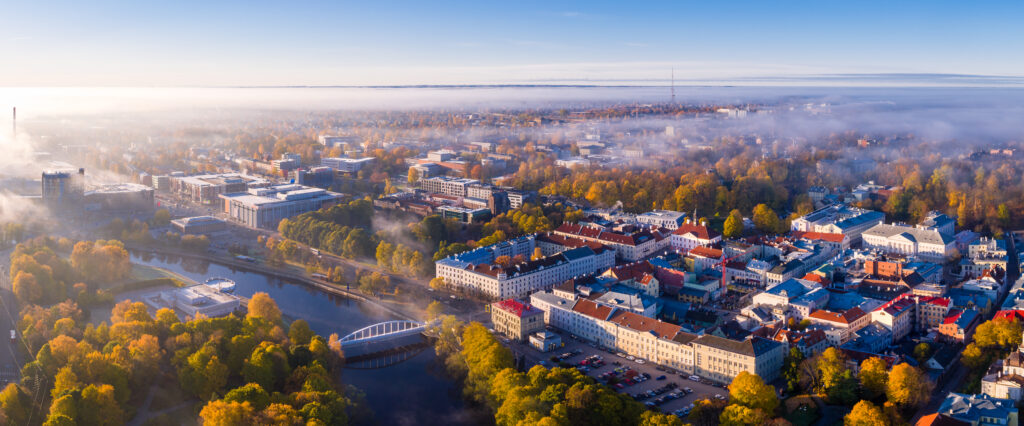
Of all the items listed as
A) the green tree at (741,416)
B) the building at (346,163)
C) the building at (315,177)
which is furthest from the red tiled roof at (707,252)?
the building at (346,163)

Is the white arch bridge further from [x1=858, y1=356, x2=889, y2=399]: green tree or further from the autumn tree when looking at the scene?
[x1=858, y1=356, x2=889, y2=399]: green tree

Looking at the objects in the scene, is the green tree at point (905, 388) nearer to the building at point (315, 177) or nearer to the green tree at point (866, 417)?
the green tree at point (866, 417)

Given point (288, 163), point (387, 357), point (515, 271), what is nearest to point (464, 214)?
point (515, 271)

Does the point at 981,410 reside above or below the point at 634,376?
above

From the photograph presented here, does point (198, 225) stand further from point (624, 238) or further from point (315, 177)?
point (624, 238)

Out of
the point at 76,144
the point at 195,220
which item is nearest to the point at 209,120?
the point at 76,144
